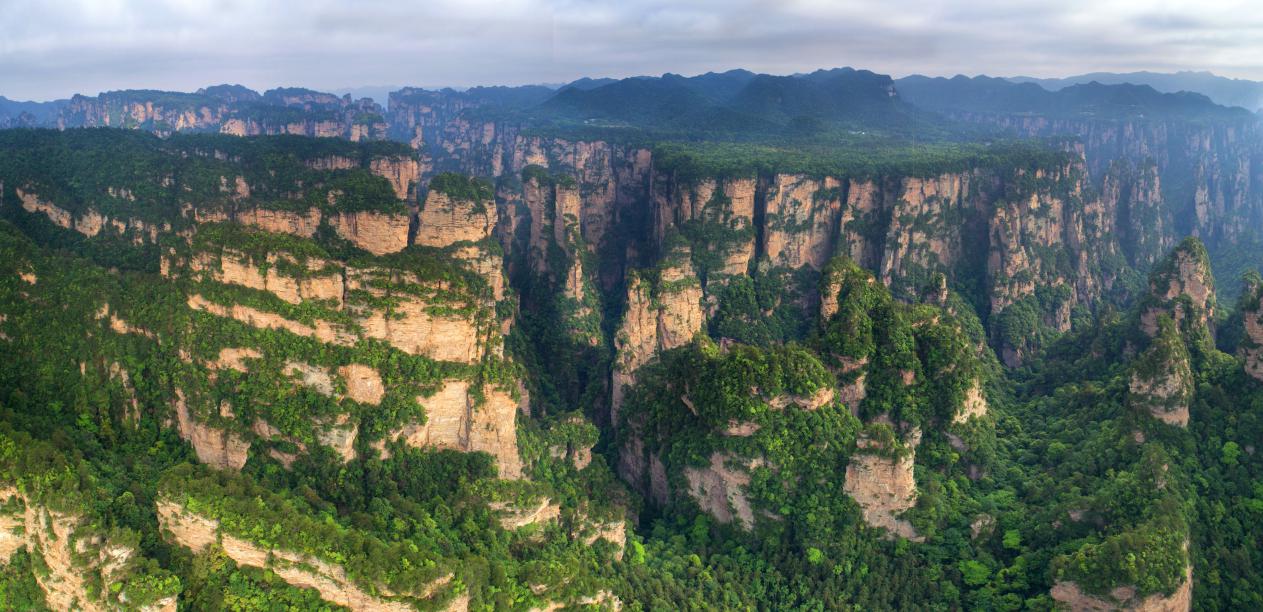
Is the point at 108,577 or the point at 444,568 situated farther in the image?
the point at 444,568

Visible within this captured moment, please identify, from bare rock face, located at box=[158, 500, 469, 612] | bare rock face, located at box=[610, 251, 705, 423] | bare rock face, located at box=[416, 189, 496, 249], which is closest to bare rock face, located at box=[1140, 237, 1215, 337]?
bare rock face, located at box=[610, 251, 705, 423]

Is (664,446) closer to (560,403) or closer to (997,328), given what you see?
(560,403)

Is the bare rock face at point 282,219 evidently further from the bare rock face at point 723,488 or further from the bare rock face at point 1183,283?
the bare rock face at point 1183,283

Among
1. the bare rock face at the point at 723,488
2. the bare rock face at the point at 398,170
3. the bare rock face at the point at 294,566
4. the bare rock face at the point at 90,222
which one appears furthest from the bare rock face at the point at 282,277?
the bare rock face at the point at 398,170

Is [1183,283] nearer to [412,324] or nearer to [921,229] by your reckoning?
[921,229]

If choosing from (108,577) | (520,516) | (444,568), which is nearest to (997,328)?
(520,516)

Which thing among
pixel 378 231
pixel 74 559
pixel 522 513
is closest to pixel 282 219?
pixel 378 231
